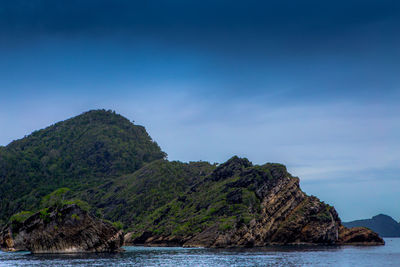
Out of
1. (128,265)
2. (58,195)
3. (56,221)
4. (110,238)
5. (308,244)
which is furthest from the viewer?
(308,244)

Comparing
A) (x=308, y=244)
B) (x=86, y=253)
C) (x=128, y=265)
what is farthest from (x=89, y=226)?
(x=308, y=244)

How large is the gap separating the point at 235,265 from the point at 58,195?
7735cm

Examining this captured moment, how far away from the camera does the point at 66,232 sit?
4892 inches

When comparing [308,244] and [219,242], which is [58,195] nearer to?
[219,242]

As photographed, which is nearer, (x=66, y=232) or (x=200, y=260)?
(x=200, y=260)

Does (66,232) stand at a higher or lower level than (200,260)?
higher

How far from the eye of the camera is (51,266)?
279ft

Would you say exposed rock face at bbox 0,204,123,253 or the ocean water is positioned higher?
exposed rock face at bbox 0,204,123,253

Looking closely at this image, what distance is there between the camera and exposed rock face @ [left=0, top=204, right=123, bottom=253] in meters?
124

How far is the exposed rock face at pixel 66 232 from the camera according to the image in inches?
4879

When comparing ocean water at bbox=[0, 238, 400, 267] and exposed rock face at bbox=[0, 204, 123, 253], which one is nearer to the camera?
ocean water at bbox=[0, 238, 400, 267]

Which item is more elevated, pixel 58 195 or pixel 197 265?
pixel 58 195

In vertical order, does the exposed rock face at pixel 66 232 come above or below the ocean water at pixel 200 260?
above

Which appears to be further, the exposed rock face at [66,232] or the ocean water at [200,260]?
the exposed rock face at [66,232]
